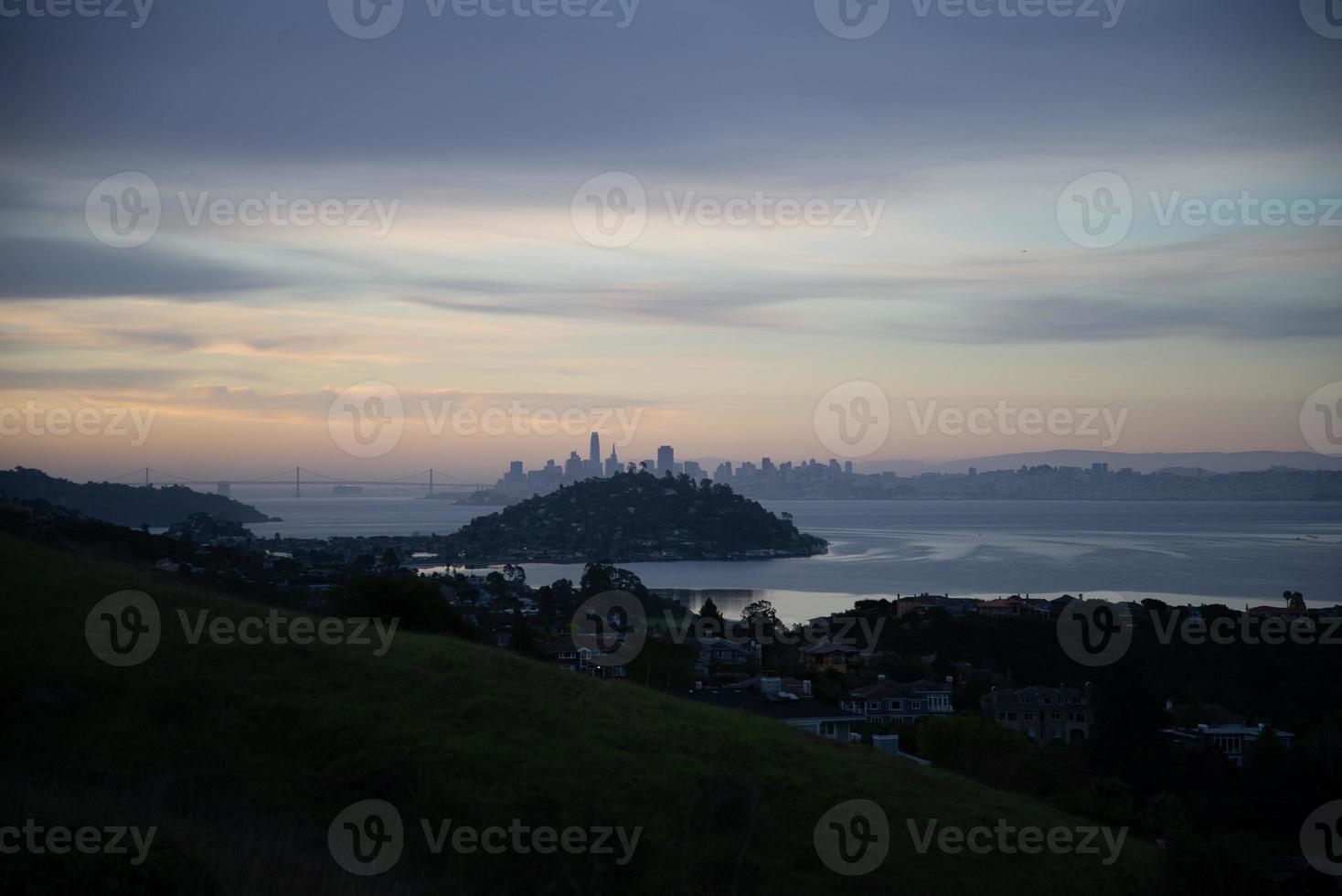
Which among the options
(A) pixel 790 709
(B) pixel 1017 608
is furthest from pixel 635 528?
(A) pixel 790 709

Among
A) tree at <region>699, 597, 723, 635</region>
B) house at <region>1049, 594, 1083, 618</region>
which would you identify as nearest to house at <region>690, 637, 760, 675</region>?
tree at <region>699, 597, 723, 635</region>

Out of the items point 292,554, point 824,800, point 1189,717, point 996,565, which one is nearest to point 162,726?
point 824,800

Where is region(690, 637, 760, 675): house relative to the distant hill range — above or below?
below

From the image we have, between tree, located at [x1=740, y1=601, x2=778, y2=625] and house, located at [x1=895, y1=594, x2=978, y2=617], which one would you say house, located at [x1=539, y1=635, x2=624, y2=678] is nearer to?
tree, located at [x1=740, y1=601, x2=778, y2=625]

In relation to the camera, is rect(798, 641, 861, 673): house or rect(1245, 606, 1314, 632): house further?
rect(1245, 606, 1314, 632): house

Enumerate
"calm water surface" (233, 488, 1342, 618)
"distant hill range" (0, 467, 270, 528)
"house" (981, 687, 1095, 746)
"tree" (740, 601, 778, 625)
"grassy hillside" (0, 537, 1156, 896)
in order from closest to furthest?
"grassy hillside" (0, 537, 1156, 896)
"house" (981, 687, 1095, 746)
"tree" (740, 601, 778, 625)
"calm water surface" (233, 488, 1342, 618)
"distant hill range" (0, 467, 270, 528)

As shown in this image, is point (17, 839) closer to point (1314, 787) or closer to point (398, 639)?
point (398, 639)

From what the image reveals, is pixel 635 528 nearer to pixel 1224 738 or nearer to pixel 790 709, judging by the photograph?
pixel 1224 738
